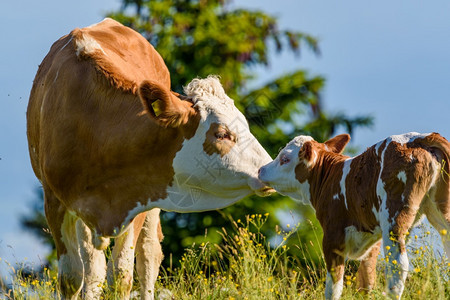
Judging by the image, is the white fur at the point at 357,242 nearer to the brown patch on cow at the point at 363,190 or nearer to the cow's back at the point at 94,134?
the brown patch on cow at the point at 363,190

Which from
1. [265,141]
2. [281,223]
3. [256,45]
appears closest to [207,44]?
[256,45]

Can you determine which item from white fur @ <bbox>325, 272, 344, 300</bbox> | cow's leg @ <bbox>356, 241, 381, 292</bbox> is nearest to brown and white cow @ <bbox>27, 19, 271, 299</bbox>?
white fur @ <bbox>325, 272, 344, 300</bbox>

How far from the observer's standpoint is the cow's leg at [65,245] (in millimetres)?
7082

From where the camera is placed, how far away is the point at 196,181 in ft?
20.9

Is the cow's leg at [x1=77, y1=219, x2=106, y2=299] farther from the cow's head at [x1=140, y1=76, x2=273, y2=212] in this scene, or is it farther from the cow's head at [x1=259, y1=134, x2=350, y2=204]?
the cow's head at [x1=259, y1=134, x2=350, y2=204]

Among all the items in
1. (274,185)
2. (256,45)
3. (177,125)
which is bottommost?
(274,185)

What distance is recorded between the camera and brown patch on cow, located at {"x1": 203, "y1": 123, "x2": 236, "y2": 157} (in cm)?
619

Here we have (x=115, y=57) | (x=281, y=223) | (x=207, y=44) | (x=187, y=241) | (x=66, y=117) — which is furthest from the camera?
(x=207, y=44)

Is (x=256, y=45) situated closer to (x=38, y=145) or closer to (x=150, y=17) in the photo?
(x=150, y=17)

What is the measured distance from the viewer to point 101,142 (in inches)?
257

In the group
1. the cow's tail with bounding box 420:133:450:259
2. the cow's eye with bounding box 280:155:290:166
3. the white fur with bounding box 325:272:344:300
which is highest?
the cow's eye with bounding box 280:155:290:166

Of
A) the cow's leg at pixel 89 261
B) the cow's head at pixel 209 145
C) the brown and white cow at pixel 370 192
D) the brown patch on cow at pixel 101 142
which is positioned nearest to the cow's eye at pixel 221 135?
the cow's head at pixel 209 145

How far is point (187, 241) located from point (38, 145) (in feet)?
30.5

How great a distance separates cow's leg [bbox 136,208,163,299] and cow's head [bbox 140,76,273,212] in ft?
4.94
